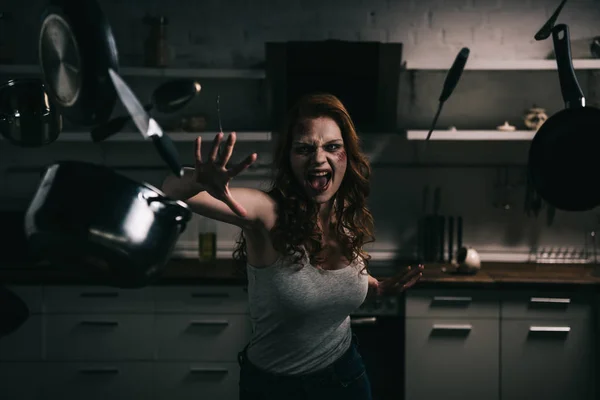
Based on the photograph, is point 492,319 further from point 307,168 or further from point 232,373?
point 307,168

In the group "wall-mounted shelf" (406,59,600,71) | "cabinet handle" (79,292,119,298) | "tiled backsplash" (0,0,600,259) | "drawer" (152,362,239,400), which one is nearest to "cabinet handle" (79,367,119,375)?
"drawer" (152,362,239,400)

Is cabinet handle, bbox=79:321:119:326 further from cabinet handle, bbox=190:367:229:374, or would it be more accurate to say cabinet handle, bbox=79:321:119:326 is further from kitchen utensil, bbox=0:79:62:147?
kitchen utensil, bbox=0:79:62:147

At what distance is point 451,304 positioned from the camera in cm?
332

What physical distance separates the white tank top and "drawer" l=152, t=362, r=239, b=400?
1.79 m

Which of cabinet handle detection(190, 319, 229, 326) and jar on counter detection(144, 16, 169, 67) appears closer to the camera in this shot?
cabinet handle detection(190, 319, 229, 326)

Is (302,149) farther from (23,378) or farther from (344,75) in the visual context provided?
(23,378)

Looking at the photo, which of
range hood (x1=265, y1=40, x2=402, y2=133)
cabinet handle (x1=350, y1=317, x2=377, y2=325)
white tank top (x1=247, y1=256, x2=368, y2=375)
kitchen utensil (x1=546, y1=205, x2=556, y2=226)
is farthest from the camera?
kitchen utensil (x1=546, y1=205, x2=556, y2=226)

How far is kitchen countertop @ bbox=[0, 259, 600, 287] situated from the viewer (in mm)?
3297

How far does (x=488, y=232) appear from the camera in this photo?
13.2ft

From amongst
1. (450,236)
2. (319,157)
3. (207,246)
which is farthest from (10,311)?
(450,236)

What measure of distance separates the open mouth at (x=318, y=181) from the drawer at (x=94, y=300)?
1.97 meters

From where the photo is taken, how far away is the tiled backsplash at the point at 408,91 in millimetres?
3912

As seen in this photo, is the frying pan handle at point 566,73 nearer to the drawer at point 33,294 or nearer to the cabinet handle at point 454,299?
the cabinet handle at point 454,299

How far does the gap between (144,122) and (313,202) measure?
1051 millimetres
